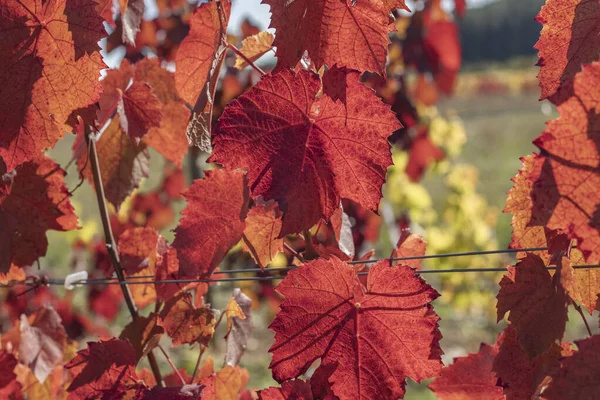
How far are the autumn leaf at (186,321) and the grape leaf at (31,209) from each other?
0.23 m

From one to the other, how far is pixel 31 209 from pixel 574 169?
2.79 ft

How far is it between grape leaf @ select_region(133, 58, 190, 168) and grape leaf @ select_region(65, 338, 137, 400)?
37 cm

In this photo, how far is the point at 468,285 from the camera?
5.59 m

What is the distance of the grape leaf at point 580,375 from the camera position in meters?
0.65

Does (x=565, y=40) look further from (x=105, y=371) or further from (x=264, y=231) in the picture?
(x=105, y=371)

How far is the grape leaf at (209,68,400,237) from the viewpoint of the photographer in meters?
0.77

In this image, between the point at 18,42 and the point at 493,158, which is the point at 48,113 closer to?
the point at 18,42

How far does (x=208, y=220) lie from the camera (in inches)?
38.0

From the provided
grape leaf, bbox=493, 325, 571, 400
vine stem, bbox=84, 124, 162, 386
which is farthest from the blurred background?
grape leaf, bbox=493, 325, 571, 400

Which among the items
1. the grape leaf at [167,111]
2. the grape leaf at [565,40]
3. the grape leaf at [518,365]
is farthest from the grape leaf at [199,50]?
the grape leaf at [518,365]

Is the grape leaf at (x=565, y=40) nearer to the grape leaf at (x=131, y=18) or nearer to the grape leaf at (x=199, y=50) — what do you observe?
the grape leaf at (x=199, y=50)

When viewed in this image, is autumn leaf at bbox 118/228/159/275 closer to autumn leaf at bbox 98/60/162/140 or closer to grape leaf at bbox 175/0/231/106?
autumn leaf at bbox 98/60/162/140

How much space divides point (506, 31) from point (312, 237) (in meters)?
48.3

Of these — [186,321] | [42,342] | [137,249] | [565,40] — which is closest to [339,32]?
[565,40]
